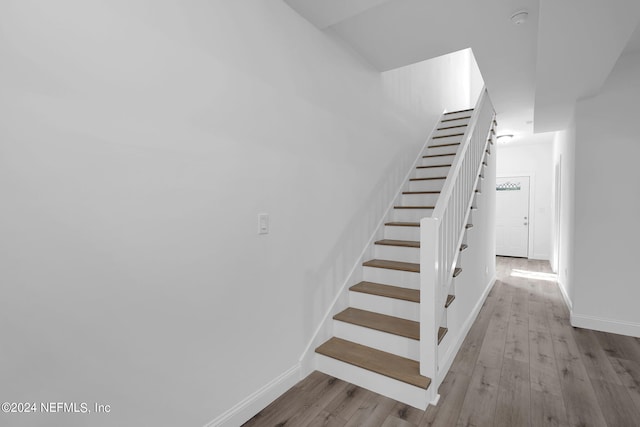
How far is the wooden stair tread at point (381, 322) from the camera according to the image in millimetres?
2229

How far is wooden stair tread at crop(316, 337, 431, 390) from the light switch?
1.04 metres

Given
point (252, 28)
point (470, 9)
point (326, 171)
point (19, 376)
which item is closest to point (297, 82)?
point (252, 28)

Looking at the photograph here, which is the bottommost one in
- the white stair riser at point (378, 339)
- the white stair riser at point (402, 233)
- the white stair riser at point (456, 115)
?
the white stair riser at point (378, 339)

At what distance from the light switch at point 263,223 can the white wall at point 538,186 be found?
7.00m

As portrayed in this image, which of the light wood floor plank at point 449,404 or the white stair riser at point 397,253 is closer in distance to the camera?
the light wood floor plank at point 449,404

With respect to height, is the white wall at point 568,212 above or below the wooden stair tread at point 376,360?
above

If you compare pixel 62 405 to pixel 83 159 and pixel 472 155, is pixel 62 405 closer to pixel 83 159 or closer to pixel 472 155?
pixel 83 159

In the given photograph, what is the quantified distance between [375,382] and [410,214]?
71.1 inches

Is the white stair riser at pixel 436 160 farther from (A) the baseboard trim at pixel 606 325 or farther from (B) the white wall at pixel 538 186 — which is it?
(B) the white wall at pixel 538 186

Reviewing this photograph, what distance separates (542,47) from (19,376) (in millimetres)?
3315

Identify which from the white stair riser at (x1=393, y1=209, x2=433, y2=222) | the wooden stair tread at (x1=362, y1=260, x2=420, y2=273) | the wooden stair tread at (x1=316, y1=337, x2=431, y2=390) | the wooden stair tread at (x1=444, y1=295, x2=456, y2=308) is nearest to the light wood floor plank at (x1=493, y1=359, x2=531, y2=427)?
the wooden stair tread at (x1=316, y1=337, x2=431, y2=390)

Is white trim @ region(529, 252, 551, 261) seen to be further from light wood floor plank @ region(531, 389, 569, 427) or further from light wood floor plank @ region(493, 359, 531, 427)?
light wood floor plank @ region(531, 389, 569, 427)

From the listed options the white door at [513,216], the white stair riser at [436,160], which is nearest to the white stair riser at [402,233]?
the white stair riser at [436,160]

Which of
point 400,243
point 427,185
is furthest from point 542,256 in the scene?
point 400,243
